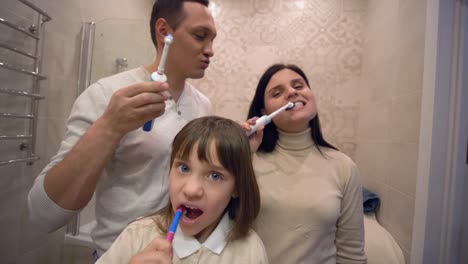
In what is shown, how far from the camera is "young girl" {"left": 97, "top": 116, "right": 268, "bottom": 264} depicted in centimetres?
50

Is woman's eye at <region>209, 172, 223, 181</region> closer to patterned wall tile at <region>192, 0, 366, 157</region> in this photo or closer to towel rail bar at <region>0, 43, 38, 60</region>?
towel rail bar at <region>0, 43, 38, 60</region>

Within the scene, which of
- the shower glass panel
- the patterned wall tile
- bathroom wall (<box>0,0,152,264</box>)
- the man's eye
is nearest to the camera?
the man's eye

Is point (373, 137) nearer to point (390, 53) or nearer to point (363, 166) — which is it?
point (363, 166)

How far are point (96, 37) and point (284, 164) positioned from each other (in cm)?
114

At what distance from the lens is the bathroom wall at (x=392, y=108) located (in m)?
1.06

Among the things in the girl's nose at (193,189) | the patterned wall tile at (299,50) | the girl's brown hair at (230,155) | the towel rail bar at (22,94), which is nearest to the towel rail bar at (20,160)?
the towel rail bar at (22,94)

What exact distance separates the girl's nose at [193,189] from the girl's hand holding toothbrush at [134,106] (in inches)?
6.2

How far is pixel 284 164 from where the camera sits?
30.0 inches

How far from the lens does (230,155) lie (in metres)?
0.53

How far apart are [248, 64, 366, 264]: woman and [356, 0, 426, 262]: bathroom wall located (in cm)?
47

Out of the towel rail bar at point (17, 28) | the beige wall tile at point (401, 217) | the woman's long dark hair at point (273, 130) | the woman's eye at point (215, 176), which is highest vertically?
the towel rail bar at point (17, 28)

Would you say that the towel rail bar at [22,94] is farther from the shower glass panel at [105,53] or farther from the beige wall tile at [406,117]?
the beige wall tile at [406,117]

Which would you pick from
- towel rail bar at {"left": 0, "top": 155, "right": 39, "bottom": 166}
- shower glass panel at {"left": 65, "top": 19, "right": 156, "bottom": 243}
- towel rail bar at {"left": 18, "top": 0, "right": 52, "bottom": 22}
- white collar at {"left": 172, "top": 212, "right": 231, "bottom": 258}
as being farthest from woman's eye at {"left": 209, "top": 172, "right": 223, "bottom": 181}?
shower glass panel at {"left": 65, "top": 19, "right": 156, "bottom": 243}

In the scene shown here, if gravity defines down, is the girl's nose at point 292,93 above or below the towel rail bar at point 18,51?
below
